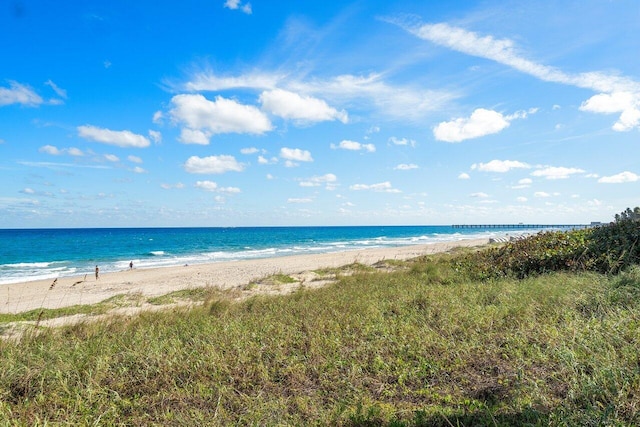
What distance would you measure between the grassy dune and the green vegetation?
2cm

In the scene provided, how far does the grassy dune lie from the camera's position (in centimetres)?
372

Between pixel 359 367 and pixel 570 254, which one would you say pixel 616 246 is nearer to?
pixel 570 254

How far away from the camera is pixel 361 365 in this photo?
16.2 feet

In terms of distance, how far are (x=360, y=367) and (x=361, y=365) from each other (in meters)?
Answer: 0.09

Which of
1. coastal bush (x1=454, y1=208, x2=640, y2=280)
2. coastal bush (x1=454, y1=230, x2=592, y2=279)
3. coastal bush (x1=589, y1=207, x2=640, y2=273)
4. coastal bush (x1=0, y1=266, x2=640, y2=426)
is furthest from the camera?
coastal bush (x1=454, y1=230, x2=592, y2=279)

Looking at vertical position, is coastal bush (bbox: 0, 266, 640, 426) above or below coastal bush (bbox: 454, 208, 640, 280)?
below

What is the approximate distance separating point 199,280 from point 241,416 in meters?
19.8

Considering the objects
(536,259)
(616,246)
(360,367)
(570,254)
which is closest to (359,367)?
(360,367)

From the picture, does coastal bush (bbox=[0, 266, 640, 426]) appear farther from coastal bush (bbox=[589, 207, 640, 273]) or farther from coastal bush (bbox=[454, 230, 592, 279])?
coastal bush (bbox=[454, 230, 592, 279])

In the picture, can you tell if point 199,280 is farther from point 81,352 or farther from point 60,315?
point 81,352

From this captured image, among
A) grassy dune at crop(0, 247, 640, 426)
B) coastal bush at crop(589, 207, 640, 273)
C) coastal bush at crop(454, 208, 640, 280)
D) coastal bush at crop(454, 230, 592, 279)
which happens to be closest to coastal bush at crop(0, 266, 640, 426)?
grassy dune at crop(0, 247, 640, 426)

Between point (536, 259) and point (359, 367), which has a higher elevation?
point (536, 259)

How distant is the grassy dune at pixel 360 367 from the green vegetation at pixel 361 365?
20 mm

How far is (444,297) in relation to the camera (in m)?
8.09
